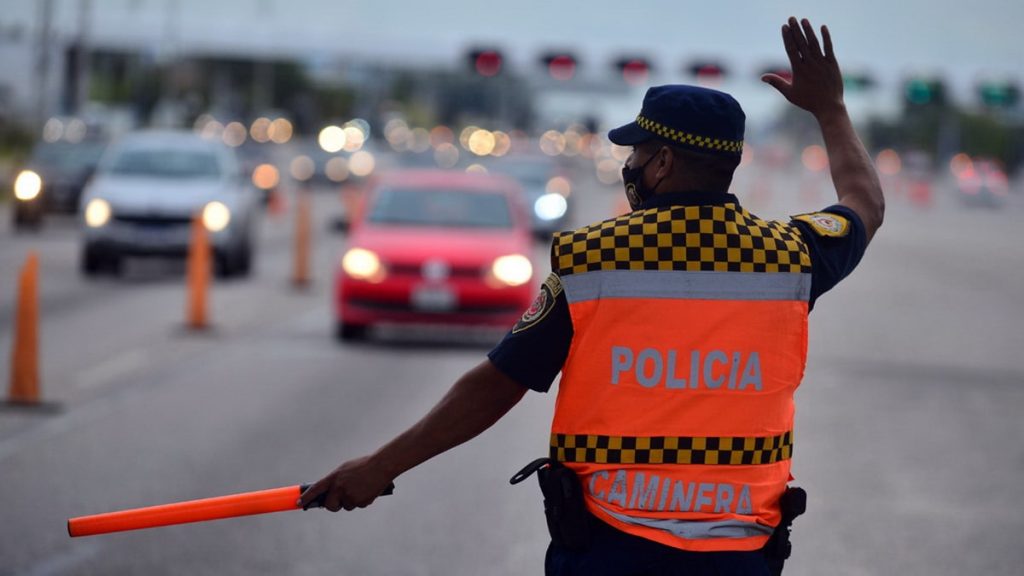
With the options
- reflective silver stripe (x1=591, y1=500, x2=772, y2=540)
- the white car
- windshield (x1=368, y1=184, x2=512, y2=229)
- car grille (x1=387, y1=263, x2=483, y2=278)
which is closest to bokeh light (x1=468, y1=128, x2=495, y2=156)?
the white car

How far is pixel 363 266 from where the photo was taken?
1464cm

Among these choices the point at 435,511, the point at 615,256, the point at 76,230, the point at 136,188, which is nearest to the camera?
the point at 615,256

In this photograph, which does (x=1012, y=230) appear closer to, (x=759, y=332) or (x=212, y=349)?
(x=212, y=349)

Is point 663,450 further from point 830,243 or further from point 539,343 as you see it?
point 830,243

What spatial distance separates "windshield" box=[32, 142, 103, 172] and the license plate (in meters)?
20.0

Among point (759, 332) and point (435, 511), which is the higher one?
point (759, 332)

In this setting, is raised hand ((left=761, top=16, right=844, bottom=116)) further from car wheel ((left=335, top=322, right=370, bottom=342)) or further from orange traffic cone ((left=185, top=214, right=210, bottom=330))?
orange traffic cone ((left=185, top=214, right=210, bottom=330))

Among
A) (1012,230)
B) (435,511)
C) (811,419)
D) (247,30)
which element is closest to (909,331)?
(811,419)

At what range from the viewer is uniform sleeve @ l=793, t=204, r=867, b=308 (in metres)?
3.61

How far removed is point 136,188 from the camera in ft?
70.0

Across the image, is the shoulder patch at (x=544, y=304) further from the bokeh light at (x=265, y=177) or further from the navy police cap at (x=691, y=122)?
the bokeh light at (x=265, y=177)

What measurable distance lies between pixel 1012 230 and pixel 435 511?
41.2 meters

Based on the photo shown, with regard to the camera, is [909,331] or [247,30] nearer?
[909,331]

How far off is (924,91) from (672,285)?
63016mm
